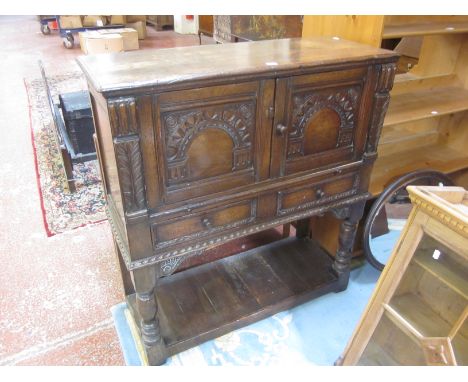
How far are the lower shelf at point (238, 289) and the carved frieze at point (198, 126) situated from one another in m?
0.79

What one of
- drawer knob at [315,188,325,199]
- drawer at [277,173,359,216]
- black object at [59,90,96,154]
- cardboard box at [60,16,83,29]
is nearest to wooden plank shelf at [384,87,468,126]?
drawer at [277,173,359,216]

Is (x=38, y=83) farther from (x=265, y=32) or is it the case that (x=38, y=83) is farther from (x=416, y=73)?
(x=416, y=73)

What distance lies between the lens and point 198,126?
118 cm

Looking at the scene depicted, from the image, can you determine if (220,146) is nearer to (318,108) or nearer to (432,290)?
(318,108)

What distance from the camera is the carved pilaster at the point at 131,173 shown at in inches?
42.8

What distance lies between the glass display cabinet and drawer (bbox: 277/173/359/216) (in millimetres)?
446

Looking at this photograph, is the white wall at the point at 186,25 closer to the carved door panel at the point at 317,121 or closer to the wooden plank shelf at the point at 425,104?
the wooden plank shelf at the point at 425,104

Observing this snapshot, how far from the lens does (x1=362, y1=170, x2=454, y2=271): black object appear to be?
71.1 inches

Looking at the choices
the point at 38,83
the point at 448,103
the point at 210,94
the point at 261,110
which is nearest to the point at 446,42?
the point at 448,103

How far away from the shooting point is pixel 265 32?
135 inches

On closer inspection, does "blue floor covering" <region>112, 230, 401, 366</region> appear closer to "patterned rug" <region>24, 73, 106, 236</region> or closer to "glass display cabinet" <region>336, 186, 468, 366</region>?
"glass display cabinet" <region>336, 186, 468, 366</region>

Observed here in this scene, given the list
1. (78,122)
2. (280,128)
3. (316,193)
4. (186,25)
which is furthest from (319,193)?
(186,25)

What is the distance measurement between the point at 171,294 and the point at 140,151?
967 mm

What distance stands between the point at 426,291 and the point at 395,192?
2.42ft
